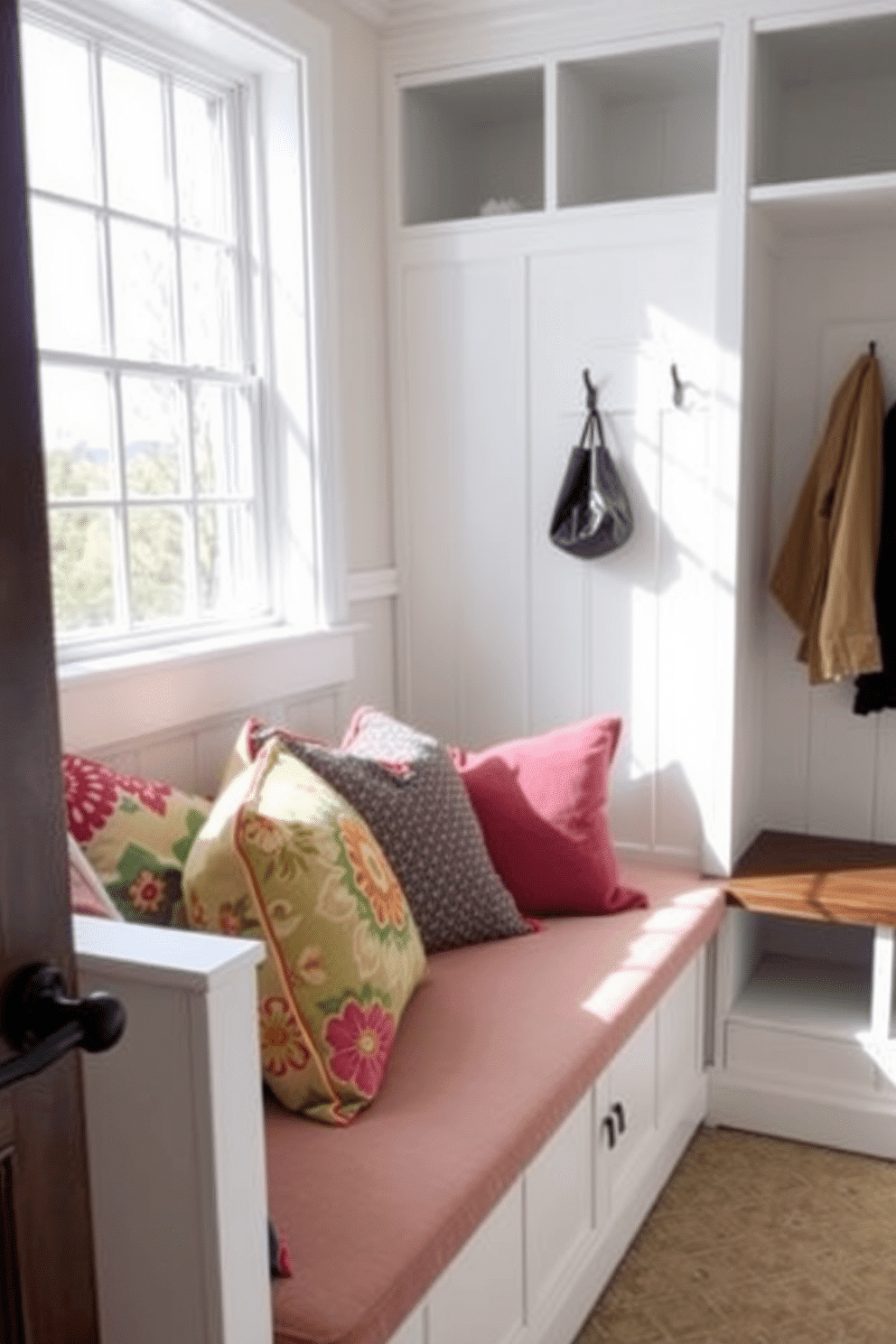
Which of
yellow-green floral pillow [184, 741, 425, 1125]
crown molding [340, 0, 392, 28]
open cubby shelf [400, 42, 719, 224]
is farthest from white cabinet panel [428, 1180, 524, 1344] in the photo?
crown molding [340, 0, 392, 28]

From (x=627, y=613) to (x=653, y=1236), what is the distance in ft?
4.23

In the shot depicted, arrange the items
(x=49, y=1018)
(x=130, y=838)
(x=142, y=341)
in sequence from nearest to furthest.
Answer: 1. (x=49, y=1018)
2. (x=130, y=838)
3. (x=142, y=341)

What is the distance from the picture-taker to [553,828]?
97.7 inches

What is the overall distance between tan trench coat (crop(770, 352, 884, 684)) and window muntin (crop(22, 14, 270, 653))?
1.20 metres

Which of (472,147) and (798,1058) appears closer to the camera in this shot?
(798,1058)

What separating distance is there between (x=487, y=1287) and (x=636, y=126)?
250 centimetres

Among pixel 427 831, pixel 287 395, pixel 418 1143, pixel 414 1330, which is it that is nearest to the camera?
pixel 414 1330

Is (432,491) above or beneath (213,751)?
above

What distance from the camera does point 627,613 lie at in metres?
2.86

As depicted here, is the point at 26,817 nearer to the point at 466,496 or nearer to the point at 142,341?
the point at 142,341

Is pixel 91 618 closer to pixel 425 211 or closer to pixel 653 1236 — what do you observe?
pixel 425 211

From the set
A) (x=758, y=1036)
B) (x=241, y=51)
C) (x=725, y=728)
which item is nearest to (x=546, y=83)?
(x=241, y=51)

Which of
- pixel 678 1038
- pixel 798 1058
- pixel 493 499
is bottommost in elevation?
pixel 798 1058

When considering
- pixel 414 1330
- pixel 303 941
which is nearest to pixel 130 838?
pixel 303 941
